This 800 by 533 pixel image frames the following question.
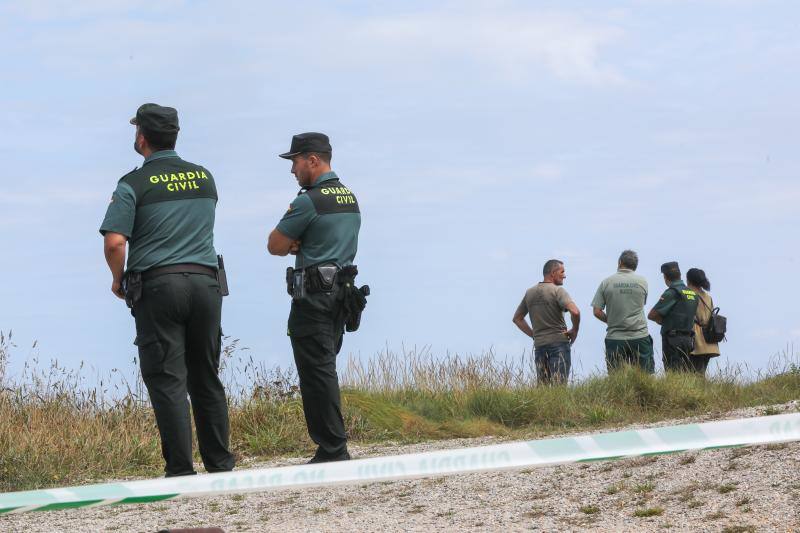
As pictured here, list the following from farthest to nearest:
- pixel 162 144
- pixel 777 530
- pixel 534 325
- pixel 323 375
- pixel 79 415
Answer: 1. pixel 534 325
2. pixel 79 415
3. pixel 323 375
4. pixel 162 144
5. pixel 777 530

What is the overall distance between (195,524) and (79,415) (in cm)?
415

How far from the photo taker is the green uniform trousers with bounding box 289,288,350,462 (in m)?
7.24

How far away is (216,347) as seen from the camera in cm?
689

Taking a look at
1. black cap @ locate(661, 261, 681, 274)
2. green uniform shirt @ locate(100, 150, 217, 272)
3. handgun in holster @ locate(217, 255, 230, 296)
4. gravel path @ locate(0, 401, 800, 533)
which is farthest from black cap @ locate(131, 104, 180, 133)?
black cap @ locate(661, 261, 681, 274)

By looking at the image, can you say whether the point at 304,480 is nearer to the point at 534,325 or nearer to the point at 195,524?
the point at 195,524

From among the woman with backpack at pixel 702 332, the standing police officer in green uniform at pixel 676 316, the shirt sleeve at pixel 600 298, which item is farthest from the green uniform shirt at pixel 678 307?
the shirt sleeve at pixel 600 298

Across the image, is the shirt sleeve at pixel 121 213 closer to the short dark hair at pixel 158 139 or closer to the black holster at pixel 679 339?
the short dark hair at pixel 158 139

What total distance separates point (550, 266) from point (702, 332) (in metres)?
2.01

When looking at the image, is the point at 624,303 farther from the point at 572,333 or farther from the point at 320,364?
the point at 320,364

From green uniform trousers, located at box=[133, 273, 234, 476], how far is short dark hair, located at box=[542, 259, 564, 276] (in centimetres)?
655

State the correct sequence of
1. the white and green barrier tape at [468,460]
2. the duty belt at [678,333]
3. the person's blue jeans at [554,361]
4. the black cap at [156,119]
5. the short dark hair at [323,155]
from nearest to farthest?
1. the white and green barrier tape at [468,460]
2. the black cap at [156,119]
3. the short dark hair at [323,155]
4. the person's blue jeans at [554,361]
5. the duty belt at [678,333]

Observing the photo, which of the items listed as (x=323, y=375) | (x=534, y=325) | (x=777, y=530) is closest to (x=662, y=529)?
(x=777, y=530)

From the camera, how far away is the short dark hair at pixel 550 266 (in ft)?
41.9

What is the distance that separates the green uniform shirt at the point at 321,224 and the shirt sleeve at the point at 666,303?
21.2ft
